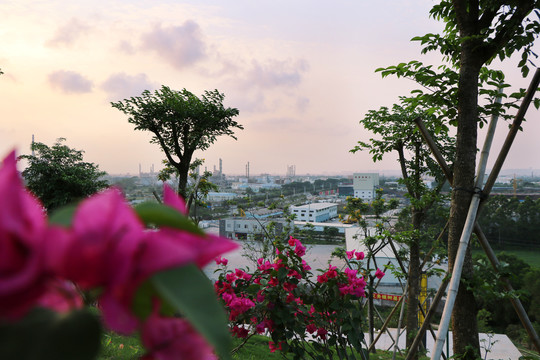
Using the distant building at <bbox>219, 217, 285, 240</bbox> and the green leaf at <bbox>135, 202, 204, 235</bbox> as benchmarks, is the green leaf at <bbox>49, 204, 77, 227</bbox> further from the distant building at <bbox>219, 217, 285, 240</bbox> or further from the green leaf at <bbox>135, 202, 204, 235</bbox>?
the distant building at <bbox>219, 217, 285, 240</bbox>

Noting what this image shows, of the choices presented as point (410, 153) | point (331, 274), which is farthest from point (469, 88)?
point (410, 153)

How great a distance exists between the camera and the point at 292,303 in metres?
1.40

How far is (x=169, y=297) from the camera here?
4.8 inches

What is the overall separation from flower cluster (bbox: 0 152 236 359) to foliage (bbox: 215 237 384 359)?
4.21 ft

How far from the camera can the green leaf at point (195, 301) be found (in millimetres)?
123

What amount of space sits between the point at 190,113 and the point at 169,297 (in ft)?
20.8

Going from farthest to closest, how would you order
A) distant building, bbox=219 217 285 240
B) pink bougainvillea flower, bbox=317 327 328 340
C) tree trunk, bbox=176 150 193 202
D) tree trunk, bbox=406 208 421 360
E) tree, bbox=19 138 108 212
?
tree, bbox=19 138 108 212, tree trunk, bbox=176 150 193 202, distant building, bbox=219 217 285 240, tree trunk, bbox=406 208 421 360, pink bougainvillea flower, bbox=317 327 328 340

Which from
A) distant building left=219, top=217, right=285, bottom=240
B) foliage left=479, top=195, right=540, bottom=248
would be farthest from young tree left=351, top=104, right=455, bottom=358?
foliage left=479, top=195, right=540, bottom=248

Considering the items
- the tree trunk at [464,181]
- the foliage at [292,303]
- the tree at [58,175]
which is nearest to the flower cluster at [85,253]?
the foliage at [292,303]

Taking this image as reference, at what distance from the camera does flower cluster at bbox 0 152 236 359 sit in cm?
12

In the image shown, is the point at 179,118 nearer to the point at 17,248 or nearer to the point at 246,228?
the point at 246,228

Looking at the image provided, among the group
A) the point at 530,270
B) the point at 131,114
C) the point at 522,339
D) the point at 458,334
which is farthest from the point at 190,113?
the point at 522,339

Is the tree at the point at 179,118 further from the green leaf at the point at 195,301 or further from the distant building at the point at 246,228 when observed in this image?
the green leaf at the point at 195,301

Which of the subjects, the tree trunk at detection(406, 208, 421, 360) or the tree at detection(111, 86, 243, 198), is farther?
the tree at detection(111, 86, 243, 198)
